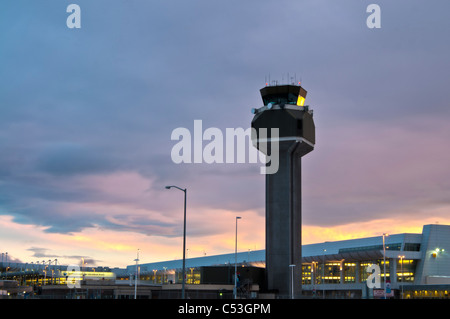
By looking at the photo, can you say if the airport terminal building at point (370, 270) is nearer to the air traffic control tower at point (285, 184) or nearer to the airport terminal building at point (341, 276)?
the airport terminal building at point (341, 276)

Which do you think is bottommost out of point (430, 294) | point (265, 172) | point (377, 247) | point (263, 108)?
point (430, 294)

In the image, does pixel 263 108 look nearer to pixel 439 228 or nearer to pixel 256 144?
pixel 256 144

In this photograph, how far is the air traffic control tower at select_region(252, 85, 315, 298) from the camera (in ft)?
350

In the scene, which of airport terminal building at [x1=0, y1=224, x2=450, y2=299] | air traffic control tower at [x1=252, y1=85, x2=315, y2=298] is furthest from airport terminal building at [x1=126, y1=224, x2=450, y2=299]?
air traffic control tower at [x1=252, y1=85, x2=315, y2=298]

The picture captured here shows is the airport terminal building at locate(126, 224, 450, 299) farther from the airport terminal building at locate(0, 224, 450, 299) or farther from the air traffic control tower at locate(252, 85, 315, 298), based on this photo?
the air traffic control tower at locate(252, 85, 315, 298)

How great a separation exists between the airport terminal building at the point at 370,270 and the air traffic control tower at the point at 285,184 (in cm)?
478

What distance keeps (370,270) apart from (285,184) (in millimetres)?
41050

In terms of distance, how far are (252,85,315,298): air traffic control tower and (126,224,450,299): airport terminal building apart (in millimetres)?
4784

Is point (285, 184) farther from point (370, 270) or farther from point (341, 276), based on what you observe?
point (341, 276)

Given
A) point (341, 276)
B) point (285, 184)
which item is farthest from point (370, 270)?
point (285, 184)
